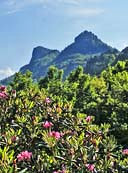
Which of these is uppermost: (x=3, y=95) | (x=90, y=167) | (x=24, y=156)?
(x=3, y=95)

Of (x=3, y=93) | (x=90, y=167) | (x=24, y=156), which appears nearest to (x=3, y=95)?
(x=3, y=93)

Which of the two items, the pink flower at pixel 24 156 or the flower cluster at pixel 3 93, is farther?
the flower cluster at pixel 3 93

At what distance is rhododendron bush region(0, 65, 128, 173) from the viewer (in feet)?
13.6

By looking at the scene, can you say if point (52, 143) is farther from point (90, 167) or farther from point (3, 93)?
point (3, 93)

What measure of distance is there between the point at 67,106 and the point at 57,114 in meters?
0.27

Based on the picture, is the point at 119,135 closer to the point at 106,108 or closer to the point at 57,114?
the point at 106,108

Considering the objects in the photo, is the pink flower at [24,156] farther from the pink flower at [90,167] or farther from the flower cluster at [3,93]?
the flower cluster at [3,93]

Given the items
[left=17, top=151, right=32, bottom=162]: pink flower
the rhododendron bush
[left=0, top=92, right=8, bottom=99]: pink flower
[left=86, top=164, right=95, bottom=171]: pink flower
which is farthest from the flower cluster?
[left=86, top=164, right=95, bottom=171]: pink flower

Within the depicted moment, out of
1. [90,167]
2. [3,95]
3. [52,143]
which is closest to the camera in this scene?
[90,167]

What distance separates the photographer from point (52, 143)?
4.21 m

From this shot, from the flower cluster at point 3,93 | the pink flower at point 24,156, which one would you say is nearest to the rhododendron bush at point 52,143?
the pink flower at point 24,156

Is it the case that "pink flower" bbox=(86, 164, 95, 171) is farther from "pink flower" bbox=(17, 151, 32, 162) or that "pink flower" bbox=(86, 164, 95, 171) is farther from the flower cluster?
the flower cluster

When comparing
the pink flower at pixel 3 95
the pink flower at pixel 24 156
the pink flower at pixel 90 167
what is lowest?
the pink flower at pixel 90 167

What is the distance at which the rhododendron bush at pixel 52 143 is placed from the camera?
4.16 m
